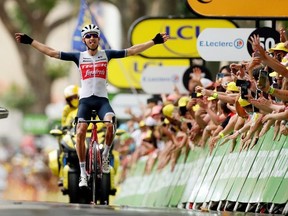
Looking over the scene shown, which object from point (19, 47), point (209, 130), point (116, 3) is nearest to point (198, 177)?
point (209, 130)

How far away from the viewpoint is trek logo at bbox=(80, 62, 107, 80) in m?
25.6

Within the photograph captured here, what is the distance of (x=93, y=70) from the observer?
25.6m

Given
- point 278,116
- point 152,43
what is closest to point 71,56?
point 152,43

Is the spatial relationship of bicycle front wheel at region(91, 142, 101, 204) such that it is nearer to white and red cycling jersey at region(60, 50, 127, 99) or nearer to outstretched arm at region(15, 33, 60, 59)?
white and red cycling jersey at region(60, 50, 127, 99)

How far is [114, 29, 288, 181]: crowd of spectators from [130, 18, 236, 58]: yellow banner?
84 cm

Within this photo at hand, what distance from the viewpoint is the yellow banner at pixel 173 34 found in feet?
109

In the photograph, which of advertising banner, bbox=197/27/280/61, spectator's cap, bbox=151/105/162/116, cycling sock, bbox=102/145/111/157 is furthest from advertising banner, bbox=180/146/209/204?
spectator's cap, bbox=151/105/162/116

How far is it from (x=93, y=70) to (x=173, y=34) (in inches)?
327

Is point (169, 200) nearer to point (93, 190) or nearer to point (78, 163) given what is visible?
point (78, 163)

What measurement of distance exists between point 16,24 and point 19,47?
3.29 m

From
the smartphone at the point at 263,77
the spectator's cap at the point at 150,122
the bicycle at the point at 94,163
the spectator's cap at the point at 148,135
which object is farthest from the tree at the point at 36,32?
the smartphone at the point at 263,77

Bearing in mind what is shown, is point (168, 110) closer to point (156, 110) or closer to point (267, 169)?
point (156, 110)

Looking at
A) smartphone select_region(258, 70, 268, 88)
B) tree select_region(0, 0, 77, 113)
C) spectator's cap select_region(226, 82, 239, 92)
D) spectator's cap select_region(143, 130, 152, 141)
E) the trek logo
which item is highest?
smartphone select_region(258, 70, 268, 88)

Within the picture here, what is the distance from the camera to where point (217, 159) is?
2623 centimetres
